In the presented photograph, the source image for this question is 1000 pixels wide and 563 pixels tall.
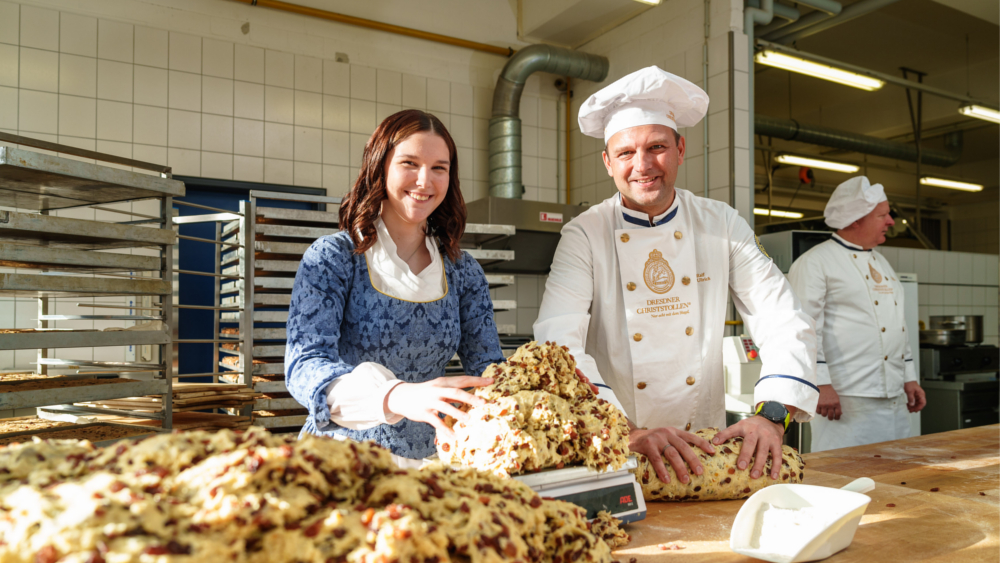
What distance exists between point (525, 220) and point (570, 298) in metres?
2.42

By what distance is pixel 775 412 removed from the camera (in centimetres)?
143

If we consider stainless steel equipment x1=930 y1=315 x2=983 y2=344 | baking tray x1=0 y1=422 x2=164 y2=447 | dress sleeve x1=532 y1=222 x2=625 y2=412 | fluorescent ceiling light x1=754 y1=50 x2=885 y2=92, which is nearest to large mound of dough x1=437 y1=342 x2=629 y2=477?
dress sleeve x1=532 y1=222 x2=625 y2=412

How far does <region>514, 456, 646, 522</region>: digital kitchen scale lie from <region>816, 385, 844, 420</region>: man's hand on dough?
2.43m

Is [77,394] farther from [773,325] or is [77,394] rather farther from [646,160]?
[773,325]

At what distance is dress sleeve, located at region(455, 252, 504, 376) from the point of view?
5.19 ft

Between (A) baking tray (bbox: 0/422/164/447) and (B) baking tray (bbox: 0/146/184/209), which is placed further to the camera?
(A) baking tray (bbox: 0/422/164/447)

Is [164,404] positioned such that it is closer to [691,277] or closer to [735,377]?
[691,277]

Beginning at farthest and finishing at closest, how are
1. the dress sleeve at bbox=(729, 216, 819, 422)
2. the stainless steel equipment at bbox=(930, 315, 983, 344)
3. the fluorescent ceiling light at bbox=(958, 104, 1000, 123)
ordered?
the fluorescent ceiling light at bbox=(958, 104, 1000, 123) < the stainless steel equipment at bbox=(930, 315, 983, 344) < the dress sleeve at bbox=(729, 216, 819, 422)

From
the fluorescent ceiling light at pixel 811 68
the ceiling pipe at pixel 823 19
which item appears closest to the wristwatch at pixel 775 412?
the fluorescent ceiling light at pixel 811 68

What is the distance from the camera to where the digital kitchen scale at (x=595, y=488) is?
0.93 metres

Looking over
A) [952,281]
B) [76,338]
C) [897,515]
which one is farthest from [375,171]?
[952,281]

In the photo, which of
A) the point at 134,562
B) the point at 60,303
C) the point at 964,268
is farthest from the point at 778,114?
the point at 134,562

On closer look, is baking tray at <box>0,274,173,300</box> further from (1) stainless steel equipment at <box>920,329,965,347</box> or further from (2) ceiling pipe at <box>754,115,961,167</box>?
(2) ceiling pipe at <box>754,115,961,167</box>

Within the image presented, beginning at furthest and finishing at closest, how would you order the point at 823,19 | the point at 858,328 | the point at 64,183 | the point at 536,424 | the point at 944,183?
the point at 944,183 < the point at 823,19 < the point at 858,328 < the point at 64,183 < the point at 536,424
